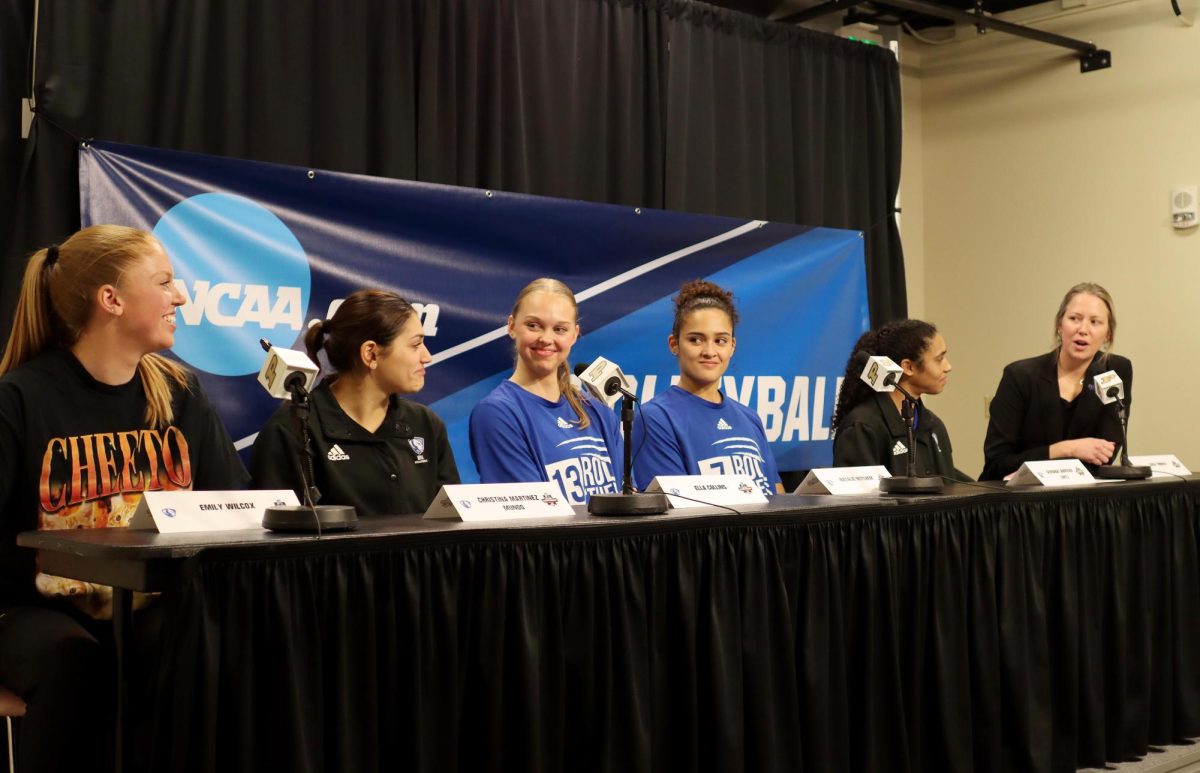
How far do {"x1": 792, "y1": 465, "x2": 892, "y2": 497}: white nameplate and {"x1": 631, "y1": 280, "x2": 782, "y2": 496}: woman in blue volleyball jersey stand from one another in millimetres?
352

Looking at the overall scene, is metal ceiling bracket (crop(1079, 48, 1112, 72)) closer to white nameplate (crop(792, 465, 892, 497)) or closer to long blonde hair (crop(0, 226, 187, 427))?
white nameplate (crop(792, 465, 892, 497))

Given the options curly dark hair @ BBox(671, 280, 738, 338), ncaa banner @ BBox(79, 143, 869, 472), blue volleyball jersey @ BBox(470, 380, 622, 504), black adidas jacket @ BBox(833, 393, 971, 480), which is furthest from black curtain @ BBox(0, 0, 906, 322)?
black adidas jacket @ BBox(833, 393, 971, 480)

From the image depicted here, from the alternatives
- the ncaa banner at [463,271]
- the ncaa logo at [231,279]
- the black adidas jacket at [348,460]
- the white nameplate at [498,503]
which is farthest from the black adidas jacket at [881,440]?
the ncaa logo at [231,279]

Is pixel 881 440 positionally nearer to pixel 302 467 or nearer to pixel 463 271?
pixel 463 271

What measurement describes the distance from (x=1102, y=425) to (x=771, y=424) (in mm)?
1167

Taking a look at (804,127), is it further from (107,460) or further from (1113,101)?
(107,460)

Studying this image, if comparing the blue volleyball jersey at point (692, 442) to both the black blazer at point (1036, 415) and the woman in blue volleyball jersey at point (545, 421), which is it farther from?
the black blazer at point (1036, 415)

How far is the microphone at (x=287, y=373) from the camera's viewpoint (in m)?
1.73

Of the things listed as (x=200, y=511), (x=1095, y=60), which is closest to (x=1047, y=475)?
(x=200, y=511)

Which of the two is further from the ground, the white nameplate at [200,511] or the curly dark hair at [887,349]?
the curly dark hair at [887,349]

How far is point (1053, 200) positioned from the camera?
520 centimetres

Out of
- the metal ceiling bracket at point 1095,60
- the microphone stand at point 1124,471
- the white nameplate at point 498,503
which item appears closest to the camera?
the white nameplate at point 498,503

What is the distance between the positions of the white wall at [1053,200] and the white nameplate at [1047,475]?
2.30m

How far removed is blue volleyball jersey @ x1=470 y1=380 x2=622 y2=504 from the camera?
272 centimetres
